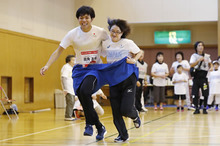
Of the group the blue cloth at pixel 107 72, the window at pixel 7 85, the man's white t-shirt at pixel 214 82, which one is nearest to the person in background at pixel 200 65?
the man's white t-shirt at pixel 214 82

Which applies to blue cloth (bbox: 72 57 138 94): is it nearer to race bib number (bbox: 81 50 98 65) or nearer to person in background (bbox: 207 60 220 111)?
race bib number (bbox: 81 50 98 65)

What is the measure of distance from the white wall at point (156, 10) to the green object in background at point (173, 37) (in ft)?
6.75

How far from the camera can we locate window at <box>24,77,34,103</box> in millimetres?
14227

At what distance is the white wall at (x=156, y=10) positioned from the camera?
54.5ft

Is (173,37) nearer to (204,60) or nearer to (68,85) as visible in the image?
(204,60)

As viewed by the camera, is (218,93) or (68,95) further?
(218,93)

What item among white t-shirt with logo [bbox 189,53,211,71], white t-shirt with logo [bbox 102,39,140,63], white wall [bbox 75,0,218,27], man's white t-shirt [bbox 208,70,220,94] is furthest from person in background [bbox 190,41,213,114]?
white wall [bbox 75,0,218,27]

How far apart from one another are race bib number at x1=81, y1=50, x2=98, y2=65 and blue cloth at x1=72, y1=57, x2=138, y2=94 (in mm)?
61

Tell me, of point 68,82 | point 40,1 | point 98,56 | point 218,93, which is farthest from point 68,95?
point 40,1

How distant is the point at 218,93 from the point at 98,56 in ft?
26.1

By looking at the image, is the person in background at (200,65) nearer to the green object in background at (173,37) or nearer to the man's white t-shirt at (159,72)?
the man's white t-shirt at (159,72)

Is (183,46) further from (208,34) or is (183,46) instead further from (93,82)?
(93,82)

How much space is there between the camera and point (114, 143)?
16.1ft

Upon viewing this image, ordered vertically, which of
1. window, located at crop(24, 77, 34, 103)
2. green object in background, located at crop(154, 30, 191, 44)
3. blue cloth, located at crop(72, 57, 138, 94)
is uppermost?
green object in background, located at crop(154, 30, 191, 44)
